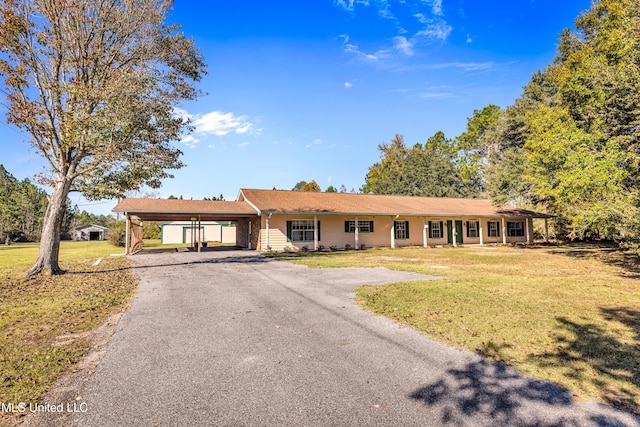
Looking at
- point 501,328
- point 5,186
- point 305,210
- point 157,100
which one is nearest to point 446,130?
point 305,210

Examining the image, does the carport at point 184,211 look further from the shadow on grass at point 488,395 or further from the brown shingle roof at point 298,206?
the shadow on grass at point 488,395

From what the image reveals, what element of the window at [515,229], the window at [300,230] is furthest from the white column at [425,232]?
the window at [515,229]

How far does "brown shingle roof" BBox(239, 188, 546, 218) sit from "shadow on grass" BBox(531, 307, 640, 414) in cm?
1597

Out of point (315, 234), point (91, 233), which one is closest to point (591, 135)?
point (315, 234)

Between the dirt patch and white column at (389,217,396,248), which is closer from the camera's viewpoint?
the dirt patch

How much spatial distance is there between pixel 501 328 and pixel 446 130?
52608 mm

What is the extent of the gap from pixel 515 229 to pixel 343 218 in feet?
53.2

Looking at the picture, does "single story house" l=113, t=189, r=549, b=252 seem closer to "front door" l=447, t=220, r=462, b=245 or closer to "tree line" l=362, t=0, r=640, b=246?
"front door" l=447, t=220, r=462, b=245

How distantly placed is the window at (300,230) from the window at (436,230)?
9.72 metres

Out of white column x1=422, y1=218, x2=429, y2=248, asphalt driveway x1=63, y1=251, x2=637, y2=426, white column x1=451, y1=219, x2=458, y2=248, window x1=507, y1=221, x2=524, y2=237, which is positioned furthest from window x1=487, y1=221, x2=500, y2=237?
asphalt driveway x1=63, y1=251, x2=637, y2=426

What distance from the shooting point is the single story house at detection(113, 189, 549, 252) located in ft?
67.9

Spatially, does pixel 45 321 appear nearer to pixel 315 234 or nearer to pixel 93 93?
pixel 93 93

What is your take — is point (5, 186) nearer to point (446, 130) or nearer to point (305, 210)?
point (305, 210)

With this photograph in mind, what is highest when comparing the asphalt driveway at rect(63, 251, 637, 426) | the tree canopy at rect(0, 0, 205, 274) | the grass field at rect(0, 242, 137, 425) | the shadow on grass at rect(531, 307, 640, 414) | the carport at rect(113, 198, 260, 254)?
the tree canopy at rect(0, 0, 205, 274)
